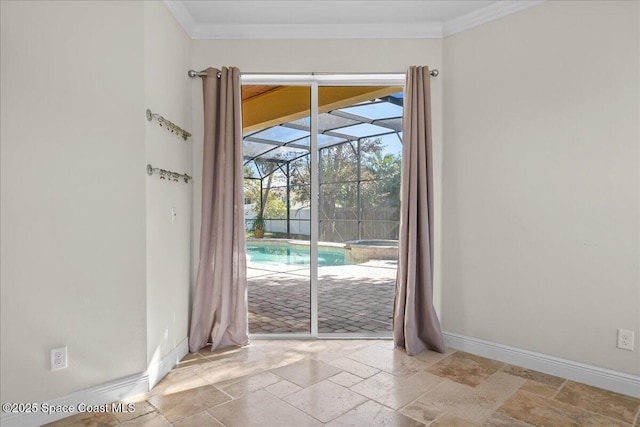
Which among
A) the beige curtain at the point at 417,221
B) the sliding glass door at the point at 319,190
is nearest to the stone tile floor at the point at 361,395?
the beige curtain at the point at 417,221

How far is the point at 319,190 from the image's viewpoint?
3.32 metres

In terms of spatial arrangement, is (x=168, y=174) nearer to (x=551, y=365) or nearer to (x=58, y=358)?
(x=58, y=358)

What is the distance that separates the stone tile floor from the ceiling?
8.25 feet

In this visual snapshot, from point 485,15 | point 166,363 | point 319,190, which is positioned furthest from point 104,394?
point 485,15

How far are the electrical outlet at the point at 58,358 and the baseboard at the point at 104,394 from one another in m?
0.17

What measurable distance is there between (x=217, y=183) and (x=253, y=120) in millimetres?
689

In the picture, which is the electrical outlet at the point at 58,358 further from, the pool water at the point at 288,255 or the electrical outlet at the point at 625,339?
the electrical outlet at the point at 625,339

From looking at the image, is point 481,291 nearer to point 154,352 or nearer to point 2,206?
point 154,352

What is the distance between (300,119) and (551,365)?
263cm

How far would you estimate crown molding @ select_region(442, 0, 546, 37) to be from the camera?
272 cm

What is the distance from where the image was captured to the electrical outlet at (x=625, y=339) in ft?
7.73

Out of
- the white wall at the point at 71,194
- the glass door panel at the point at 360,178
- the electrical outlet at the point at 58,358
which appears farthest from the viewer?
the glass door panel at the point at 360,178

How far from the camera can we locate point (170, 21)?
8.95 ft

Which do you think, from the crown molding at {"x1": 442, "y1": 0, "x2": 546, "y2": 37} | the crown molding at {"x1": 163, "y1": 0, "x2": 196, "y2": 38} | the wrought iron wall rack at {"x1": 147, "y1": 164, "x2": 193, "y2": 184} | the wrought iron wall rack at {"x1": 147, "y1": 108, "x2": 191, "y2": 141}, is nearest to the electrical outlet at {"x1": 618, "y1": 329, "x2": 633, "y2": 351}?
the crown molding at {"x1": 442, "y1": 0, "x2": 546, "y2": 37}
